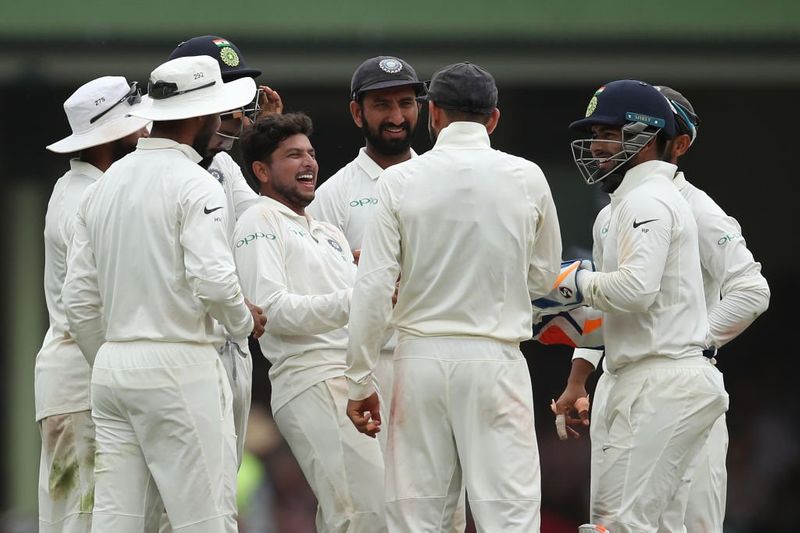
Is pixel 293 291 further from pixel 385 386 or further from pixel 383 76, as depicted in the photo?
pixel 383 76

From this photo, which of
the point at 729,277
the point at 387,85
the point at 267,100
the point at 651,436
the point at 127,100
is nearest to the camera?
the point at 651,436

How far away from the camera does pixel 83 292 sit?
5.34 metres

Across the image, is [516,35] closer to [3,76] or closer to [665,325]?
[3,76]

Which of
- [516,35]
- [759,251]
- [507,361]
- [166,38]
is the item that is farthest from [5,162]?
[507,361]

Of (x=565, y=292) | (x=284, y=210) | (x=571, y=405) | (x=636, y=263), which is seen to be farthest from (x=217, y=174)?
(x=636, y=263)

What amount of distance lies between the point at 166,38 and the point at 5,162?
1.30 m

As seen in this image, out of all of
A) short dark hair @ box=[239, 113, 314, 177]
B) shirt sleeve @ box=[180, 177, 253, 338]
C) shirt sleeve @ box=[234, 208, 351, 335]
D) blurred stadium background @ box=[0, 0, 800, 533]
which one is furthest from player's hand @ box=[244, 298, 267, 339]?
blurred stadium background @ box=[0, 0, 800, 533]

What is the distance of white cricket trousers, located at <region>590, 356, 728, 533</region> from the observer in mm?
5398

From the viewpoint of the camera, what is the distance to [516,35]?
9.51 metres

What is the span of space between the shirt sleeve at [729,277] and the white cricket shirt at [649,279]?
13.4 inches

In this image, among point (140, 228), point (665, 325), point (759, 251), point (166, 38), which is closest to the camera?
point (140, 228)

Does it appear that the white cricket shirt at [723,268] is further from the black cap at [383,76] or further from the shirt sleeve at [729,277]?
the black cap at [383,76]

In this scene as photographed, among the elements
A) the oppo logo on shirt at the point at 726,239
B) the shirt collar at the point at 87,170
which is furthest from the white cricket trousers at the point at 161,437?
the oppo logo on shirt at the point at 726,239

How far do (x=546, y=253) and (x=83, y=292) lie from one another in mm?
1495
